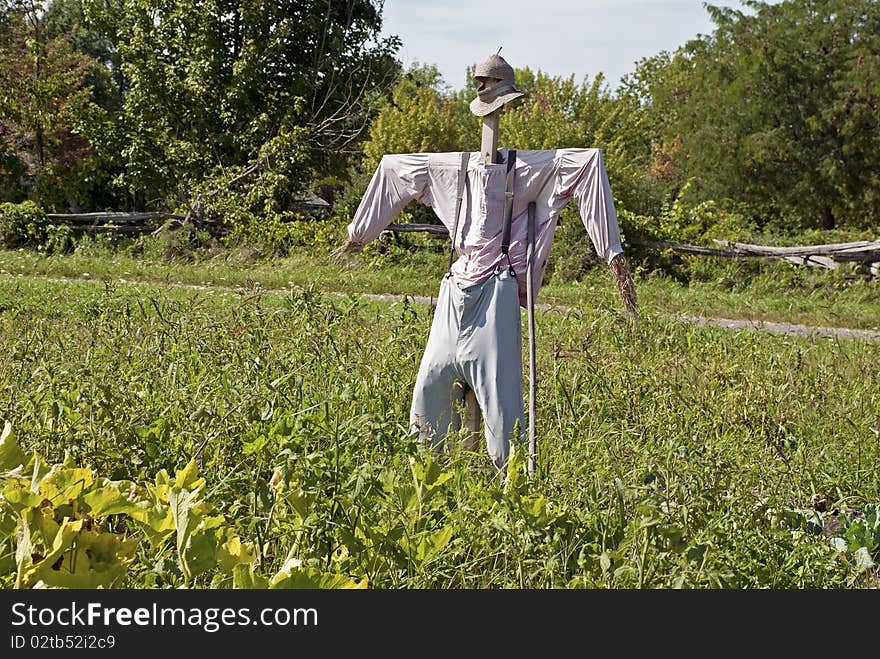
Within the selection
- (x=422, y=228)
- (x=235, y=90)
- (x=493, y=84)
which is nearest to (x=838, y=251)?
(x=422, y=228)

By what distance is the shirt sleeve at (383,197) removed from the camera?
4395 mm

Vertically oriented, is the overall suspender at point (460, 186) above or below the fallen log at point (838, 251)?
above

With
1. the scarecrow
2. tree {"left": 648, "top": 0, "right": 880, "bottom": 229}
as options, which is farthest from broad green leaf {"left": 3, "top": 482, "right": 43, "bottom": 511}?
tree {"left": 648, "top": 0, "right": 880, "bottom": 229}

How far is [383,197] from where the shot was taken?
4.43 m

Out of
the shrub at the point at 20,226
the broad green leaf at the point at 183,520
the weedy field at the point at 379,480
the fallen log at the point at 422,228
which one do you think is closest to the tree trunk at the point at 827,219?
the fallen log at the point at 422,228

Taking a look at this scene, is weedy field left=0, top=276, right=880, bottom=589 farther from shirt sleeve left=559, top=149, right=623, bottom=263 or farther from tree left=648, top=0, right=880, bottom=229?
tree left=648, top=0, right=880, bottom=229

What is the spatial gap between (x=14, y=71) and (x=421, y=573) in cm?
2290

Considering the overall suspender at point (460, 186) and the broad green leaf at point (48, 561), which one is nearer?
the broad green leaf at point (48, 561)

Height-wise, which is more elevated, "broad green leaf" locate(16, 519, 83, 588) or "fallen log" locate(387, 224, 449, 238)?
"fallen log" locate(387, 224, 449, 238)

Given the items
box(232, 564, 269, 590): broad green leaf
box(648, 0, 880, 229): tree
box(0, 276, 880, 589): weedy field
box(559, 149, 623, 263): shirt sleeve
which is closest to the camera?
box(232, 564, 269, 590): broad green leaf

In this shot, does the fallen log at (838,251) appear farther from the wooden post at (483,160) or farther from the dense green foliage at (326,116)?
the wooden post at (483,160)

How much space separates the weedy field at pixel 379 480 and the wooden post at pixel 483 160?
17 centimetres

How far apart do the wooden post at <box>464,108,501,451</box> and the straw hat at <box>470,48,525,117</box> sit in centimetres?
4

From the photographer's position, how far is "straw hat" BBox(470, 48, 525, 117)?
4.16 m
